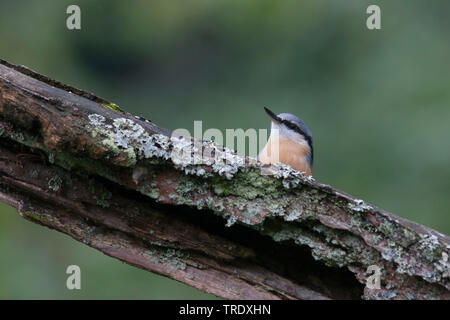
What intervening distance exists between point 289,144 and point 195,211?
1.46m

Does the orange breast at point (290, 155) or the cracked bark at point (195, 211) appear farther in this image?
the orange breast at point (290, 155)

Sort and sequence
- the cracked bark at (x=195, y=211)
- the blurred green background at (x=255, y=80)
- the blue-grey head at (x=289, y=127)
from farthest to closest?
the blurred green background at (x=255, y=80) → the blue-grey head at (x=289, y=127) → the cracked bark at (x=195, y=211)

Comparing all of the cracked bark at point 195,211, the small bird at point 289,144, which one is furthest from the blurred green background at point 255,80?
the cracked bark at point 195,211

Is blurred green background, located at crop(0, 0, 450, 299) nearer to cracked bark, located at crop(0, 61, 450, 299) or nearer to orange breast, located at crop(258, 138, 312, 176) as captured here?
orange breast, located at crop(258, 138, 312, 176)

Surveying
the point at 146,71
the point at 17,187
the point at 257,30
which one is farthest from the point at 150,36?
the point at 17,187

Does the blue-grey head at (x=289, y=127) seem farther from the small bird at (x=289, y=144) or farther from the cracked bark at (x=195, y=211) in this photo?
the cracked bark at (x=195, y=211)

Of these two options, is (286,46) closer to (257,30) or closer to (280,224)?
(257,30)

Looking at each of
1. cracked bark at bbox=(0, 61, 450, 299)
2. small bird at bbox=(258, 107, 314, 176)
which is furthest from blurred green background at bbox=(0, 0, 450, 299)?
cracked bark at bbox=(0, 61, 450, 299)

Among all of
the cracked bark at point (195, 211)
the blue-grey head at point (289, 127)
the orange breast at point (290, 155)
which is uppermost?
the blue-grey head at point (289, 127)

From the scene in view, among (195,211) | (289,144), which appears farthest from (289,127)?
(195,211)

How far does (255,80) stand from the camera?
6.00 metres

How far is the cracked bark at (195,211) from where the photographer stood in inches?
74.3

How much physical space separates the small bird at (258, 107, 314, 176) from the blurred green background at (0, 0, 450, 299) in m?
1.45

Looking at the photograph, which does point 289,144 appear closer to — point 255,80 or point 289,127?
point 289,127
